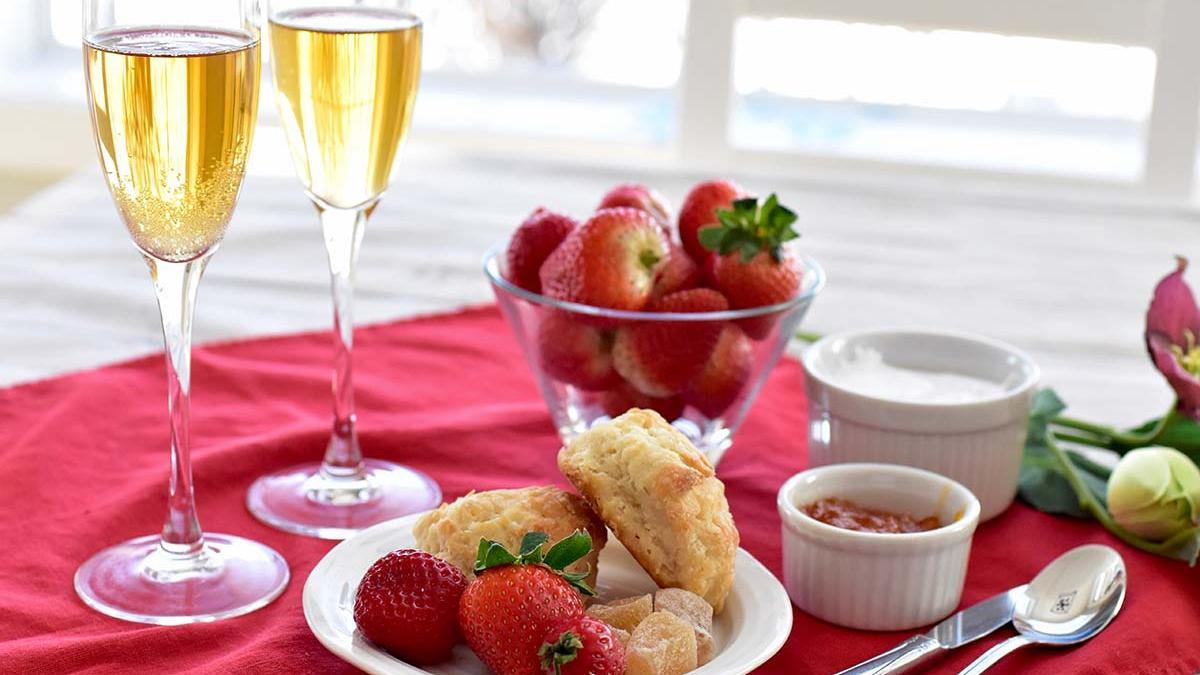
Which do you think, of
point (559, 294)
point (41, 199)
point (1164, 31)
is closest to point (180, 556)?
point (559, 294)

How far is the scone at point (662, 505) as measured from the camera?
104 cm

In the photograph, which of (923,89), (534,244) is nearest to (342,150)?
(534,244)

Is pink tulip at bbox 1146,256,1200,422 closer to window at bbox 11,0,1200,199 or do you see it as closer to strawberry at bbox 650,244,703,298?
strawberry at bbox 650,244,703,298

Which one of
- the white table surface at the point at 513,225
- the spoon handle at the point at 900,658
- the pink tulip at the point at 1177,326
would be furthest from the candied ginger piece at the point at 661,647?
the white table surface at the point at 513,225

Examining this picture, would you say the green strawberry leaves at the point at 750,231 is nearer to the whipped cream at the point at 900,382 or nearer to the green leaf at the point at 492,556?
the whipped cream at the point at 900,382

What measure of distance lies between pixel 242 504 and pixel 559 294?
336 millimetres

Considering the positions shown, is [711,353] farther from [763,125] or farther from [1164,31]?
[763,125]

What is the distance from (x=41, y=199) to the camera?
205 cm

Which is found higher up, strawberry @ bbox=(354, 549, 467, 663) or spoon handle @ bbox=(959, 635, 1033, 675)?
strawberry @ bbox=(354, 549, 467, 663)

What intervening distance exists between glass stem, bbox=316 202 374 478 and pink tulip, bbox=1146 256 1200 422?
2.34 ft

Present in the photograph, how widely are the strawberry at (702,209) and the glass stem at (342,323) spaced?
0.30 m

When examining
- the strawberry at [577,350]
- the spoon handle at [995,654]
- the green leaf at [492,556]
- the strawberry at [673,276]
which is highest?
the strawberry at [673,276]

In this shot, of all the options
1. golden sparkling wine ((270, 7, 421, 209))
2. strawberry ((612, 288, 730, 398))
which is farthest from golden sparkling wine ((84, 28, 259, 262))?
strawberry ((612, 288, 730, 398))

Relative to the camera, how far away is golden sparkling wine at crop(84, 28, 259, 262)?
0.99 meters
